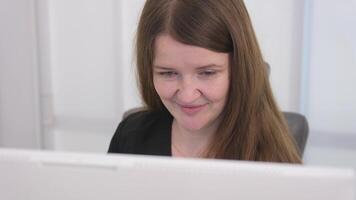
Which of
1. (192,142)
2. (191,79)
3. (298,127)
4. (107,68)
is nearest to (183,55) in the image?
(191,79)

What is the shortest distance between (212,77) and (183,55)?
0.24 feet

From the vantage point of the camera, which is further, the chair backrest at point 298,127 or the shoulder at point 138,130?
the chair backrest at point 298,127

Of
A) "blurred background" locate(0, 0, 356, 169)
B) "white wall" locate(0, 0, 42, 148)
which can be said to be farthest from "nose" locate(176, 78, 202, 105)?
"white wall" locate(0, 0, 42, 148)

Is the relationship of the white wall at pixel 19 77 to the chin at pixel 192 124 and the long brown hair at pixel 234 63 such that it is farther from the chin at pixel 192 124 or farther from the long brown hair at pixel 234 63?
the chin at pixel 192 124

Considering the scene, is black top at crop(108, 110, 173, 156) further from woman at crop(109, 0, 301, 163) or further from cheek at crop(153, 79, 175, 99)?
cheek at crop(153, 79, 175, 99)

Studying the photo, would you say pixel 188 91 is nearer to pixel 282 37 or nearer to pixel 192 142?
pixel 192 142

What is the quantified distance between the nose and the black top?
0.23m

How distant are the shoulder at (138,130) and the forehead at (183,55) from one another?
10.0 inches

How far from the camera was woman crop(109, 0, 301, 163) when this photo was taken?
34.5 inches

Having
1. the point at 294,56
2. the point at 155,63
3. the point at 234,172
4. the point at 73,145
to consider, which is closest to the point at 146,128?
the point at 155,63

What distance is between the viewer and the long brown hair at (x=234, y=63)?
89 cm

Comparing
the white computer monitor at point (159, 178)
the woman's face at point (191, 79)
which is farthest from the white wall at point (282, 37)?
the white computer monitor at point (159, 178)

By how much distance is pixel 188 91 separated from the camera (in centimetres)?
86

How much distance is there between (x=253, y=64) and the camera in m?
0.94
